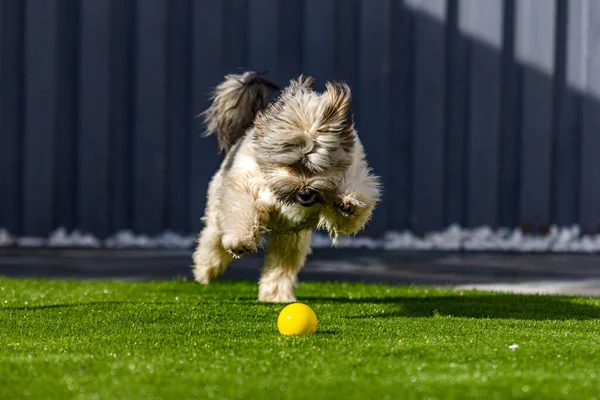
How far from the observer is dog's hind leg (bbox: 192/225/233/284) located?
6.22 m

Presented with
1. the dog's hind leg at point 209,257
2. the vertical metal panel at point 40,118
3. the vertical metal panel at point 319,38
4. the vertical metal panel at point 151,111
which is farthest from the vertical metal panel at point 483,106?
the dog's hind leg at point 209,257

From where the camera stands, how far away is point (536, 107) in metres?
10.5

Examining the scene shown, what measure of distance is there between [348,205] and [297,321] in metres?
0.89

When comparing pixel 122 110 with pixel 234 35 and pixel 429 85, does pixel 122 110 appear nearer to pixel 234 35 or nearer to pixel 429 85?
pixel 234 35

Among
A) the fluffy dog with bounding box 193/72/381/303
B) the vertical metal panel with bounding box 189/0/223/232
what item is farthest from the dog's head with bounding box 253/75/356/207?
the vertical metal panel with bounding box 189/0/223/232

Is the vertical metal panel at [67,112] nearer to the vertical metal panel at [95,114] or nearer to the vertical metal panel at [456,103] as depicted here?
the vertical metal panel at [95,114]

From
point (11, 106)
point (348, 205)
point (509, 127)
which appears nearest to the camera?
point (348, 205)

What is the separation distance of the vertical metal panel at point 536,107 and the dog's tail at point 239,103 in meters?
5.18

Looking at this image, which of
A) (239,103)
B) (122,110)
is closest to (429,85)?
(122,110)

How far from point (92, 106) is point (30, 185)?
42.2 inches

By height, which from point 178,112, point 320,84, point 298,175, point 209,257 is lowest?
point 209,257

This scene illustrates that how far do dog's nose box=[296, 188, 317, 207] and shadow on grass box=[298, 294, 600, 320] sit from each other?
0.66m

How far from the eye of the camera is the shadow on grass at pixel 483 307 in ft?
16.9

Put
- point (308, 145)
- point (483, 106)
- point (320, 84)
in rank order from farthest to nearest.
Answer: point (483, 106)
point (320, 84)
point (308, 145)
